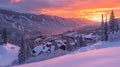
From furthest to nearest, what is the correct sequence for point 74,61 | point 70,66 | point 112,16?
point 112,16 < point 74,61 < point 70,66

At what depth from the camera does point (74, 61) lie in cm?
1184

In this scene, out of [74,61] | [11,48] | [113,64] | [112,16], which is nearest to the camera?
[113,64]

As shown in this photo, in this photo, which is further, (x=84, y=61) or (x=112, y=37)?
(x=112, y=37)

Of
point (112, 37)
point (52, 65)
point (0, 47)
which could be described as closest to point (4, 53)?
point (0, 47)

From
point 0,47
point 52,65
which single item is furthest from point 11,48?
point 52,65

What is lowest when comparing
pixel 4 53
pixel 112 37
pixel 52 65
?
pixel 4 53

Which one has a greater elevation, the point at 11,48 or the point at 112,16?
the point at 112,16

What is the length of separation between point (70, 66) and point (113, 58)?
4.96 ft

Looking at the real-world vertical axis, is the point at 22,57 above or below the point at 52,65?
below

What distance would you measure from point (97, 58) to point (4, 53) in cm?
8762

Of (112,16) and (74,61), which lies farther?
(112,16)

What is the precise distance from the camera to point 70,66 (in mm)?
11031

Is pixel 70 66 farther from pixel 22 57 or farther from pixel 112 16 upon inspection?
pixel 112 16

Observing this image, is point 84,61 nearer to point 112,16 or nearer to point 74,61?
point 74,61
